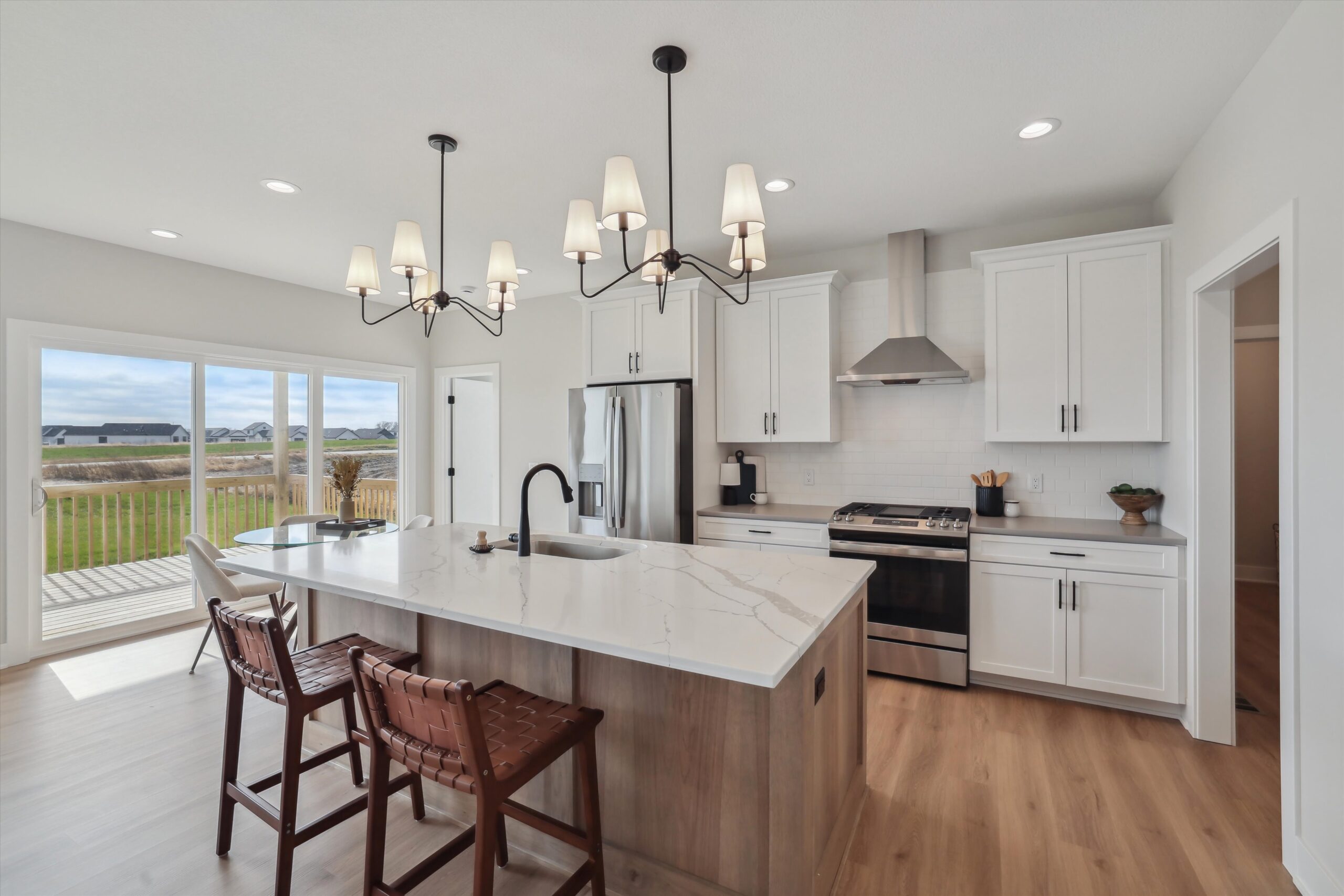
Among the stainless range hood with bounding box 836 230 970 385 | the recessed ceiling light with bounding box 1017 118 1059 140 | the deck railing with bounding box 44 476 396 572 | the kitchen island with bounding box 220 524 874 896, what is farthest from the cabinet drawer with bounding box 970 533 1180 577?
the deck railing with bounding box 44 476 396 572

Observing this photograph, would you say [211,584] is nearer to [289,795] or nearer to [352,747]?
[352,747]

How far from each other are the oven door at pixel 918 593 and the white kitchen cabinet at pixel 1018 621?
0.07 meters

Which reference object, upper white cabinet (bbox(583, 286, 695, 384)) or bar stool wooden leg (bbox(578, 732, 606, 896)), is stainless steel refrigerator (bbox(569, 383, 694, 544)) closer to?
upper white cabinet (bbox(583, 286, 695, 384))

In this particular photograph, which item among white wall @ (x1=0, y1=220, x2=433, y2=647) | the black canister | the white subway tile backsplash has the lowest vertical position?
the black canister

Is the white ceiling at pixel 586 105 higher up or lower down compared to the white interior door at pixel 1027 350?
higher up

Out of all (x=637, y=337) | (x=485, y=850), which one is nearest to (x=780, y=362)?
(x=637, y=337)

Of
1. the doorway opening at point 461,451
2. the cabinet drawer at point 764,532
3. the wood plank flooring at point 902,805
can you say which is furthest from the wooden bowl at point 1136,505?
the doorway opening at point 461,451

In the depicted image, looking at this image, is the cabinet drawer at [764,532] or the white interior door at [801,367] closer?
the cabinet drawer at [764,532]

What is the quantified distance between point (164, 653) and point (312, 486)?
1.71 m

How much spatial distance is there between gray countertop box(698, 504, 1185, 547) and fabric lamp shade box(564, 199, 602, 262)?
2.25 meters

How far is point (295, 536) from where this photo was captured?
3594 millimetres

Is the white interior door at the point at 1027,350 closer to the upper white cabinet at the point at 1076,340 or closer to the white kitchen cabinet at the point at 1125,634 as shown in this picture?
the upper white cabinet at the point at 1076,340

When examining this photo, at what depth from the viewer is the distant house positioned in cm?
392

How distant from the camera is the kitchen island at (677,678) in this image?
1.54 metres
